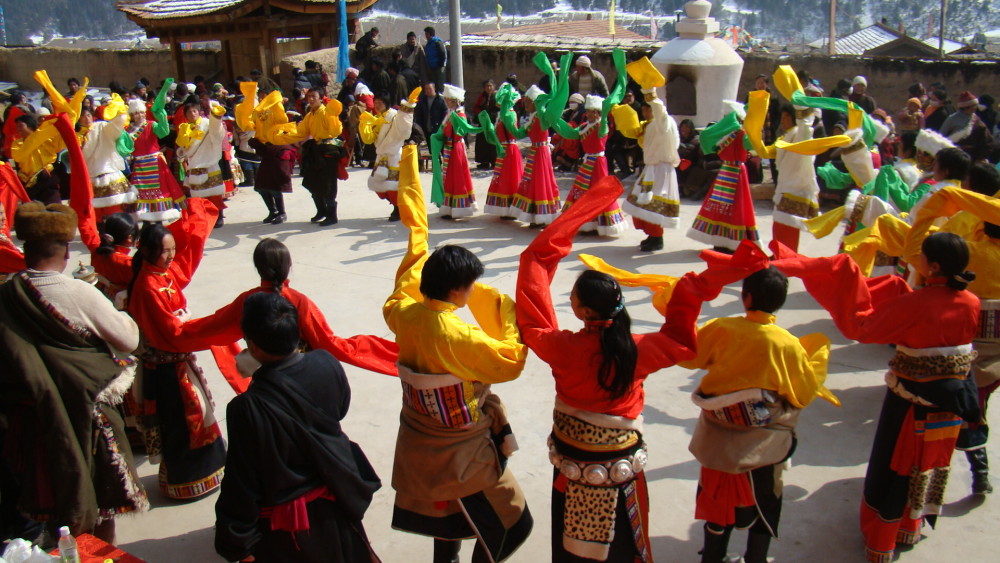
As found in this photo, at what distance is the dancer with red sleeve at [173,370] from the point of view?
3.44m

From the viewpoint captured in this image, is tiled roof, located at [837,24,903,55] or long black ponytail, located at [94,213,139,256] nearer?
long black ponytail, located at [94,213,139,256]

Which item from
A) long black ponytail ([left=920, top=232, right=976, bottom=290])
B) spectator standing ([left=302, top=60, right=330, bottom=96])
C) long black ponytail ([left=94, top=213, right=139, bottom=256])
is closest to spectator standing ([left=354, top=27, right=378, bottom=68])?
spectator standing ([left=302, top=60, right=330, bottom=96])

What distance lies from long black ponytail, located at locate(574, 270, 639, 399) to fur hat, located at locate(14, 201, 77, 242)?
1.84 metres

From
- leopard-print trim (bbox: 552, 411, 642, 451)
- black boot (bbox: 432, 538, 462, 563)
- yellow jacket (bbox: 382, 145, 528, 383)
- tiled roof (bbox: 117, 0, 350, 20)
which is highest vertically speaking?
tiled roof (bbox: 117, 0, 350, 20)

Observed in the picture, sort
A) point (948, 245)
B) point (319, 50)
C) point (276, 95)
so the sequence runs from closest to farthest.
A: point (948, 245), point (276, 95), point (319, 50)

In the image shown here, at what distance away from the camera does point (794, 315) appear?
6.05 metres

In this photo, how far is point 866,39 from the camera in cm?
2991

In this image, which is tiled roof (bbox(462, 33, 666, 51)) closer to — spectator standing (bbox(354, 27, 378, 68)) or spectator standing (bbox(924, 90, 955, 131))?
spectator standing (bbox(354, 27, 378, 68))

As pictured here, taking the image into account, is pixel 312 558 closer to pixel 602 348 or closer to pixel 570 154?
pixel 602 348

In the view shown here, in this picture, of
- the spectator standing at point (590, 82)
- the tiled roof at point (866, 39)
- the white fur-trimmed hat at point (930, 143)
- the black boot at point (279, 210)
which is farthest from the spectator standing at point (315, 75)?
the tiled roof at point (866, 39)

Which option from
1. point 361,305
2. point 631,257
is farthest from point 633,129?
point 361,305

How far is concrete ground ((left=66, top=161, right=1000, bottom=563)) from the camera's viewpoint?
3490 millimetres

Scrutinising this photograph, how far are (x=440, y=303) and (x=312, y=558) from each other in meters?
0.88

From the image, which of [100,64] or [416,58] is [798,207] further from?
[100,64]
